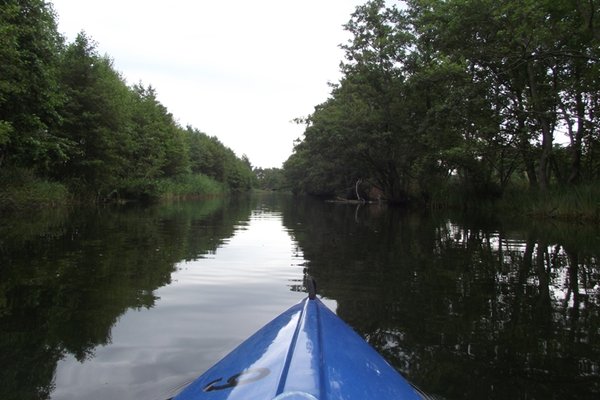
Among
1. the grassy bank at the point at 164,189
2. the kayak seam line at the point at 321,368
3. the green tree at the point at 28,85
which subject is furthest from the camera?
the grassy bank at the point at 164,189

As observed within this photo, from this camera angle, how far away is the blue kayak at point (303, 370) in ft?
6.47

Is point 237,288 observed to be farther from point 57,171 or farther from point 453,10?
point 57,171

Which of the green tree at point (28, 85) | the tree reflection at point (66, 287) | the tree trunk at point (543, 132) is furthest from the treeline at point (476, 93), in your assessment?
the green tree at point (28, 85)

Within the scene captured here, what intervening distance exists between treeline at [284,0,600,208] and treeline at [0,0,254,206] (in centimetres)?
1534

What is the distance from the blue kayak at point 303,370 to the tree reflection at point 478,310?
975 mm

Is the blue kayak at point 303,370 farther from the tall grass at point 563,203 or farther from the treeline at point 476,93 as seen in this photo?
the tall grass at point 563,203

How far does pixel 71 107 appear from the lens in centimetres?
2403

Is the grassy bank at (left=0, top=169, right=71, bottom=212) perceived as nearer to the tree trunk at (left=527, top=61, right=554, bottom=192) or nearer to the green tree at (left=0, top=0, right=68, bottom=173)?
the green tree at (left=0, top=0, right=68, bottom=173)

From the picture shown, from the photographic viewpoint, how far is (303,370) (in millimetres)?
2119

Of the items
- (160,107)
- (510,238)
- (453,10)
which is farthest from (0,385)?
(160,107)

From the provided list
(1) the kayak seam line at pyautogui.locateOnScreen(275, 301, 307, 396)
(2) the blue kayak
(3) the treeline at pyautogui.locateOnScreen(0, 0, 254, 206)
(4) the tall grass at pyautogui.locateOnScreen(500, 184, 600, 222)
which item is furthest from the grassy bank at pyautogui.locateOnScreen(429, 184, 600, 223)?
(3) the treeline at pyautogui.locateOnScreen(0, 0, 254, 206)

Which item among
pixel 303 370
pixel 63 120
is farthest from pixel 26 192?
pixel 303 370

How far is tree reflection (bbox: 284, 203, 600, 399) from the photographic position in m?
3.51

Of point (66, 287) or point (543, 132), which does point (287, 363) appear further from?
point (543, 132)
